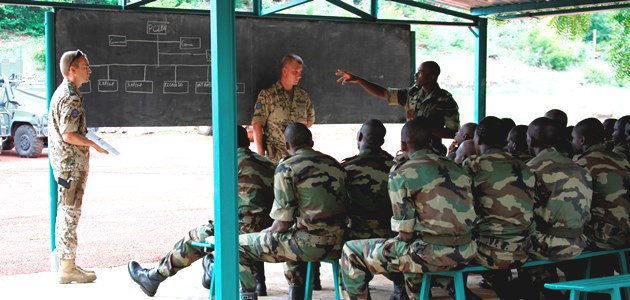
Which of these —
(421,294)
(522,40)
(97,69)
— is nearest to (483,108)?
(97,69)

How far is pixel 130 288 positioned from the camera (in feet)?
22.4

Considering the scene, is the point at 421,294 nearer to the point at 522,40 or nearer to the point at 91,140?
the point at 91,140

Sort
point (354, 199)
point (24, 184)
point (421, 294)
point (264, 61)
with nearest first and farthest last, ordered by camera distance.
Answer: point (421, 294)
point (354, 199)
point (264, 61)
point (24, 184)

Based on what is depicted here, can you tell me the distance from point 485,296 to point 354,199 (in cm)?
140

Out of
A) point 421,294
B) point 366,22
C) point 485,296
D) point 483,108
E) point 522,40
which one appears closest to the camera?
point 421,294

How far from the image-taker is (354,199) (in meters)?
5.68

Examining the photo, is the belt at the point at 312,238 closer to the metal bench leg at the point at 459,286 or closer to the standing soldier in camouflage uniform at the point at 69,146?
the metal bench leg at the point at 459,286

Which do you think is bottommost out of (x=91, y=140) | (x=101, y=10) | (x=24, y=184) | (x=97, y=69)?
(x=24, y=184)

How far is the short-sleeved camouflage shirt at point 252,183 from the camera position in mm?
5863

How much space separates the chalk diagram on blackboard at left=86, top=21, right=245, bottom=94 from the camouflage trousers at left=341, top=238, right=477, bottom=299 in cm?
288

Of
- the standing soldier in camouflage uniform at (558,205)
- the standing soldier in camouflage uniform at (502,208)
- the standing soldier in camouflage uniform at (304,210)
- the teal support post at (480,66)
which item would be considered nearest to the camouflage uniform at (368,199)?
the standing soldier in camouflage uniform at (304,210)

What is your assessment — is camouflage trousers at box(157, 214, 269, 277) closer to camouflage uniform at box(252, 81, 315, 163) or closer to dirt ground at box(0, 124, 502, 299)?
dirt ground at box(0, 124, 502, 299)

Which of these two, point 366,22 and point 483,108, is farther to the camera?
point 483,108

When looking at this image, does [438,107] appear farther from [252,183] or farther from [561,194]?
[561,194]
